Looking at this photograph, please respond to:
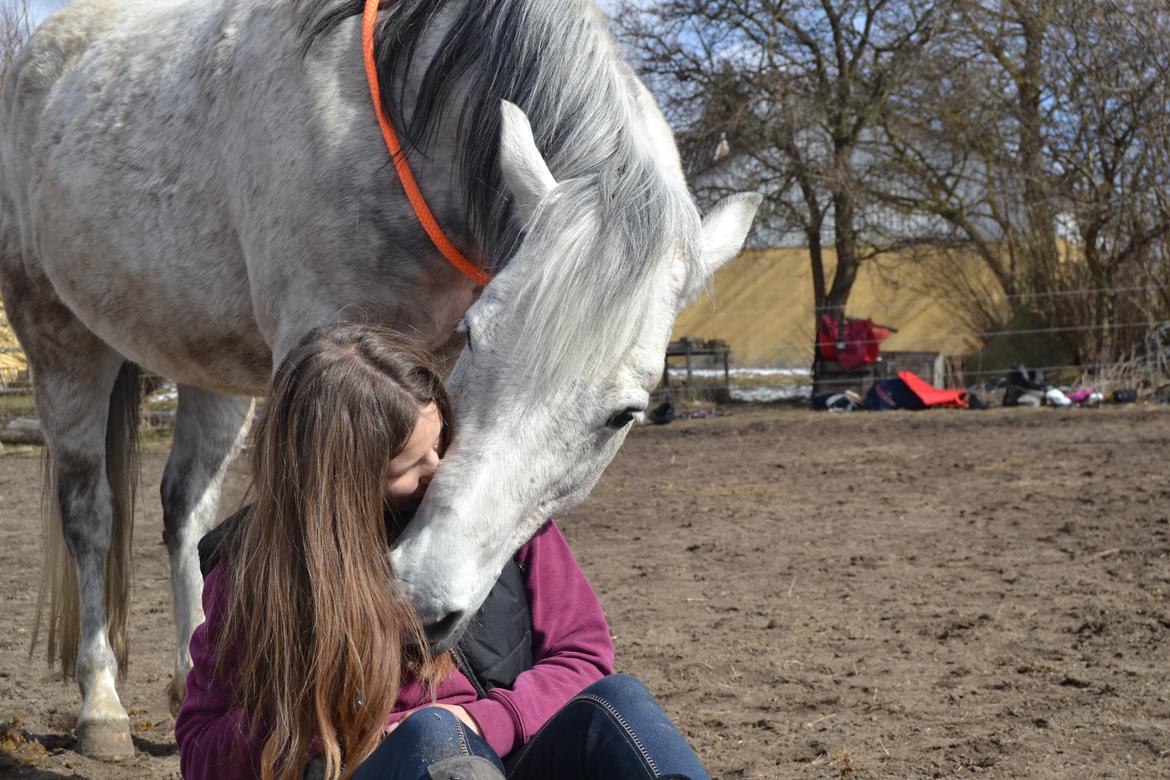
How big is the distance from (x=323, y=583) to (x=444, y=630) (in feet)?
0.69

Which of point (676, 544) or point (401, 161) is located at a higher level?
point (401, 161)

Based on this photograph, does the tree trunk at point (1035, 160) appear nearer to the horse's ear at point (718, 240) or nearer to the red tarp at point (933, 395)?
the red tarp at point (933, 395)

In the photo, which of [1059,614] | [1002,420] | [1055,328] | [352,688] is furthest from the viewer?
[1055,328]

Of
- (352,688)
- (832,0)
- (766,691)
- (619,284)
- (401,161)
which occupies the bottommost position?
(766,691)

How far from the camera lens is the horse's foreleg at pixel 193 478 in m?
3.44

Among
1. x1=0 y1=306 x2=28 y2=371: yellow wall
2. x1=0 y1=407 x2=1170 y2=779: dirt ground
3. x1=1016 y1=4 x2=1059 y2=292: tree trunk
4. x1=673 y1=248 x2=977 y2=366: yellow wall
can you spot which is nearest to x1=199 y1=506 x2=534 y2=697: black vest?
x1=0 y1=407 x2=1170 y2=779: dirt ground

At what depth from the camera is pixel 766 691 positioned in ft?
10.1

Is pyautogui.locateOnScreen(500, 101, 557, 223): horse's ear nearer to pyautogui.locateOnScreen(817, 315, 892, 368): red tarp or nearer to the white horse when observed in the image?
the white horse

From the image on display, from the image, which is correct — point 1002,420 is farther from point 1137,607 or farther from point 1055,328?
point 1137,607

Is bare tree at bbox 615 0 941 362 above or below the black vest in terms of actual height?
above

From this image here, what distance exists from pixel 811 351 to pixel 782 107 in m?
3.42

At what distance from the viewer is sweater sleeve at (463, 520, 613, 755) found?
1740 millimetres

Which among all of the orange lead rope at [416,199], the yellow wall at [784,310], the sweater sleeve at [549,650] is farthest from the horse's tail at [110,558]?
the yellow wall at [784,310]

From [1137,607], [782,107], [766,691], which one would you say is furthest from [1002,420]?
[766,691]
